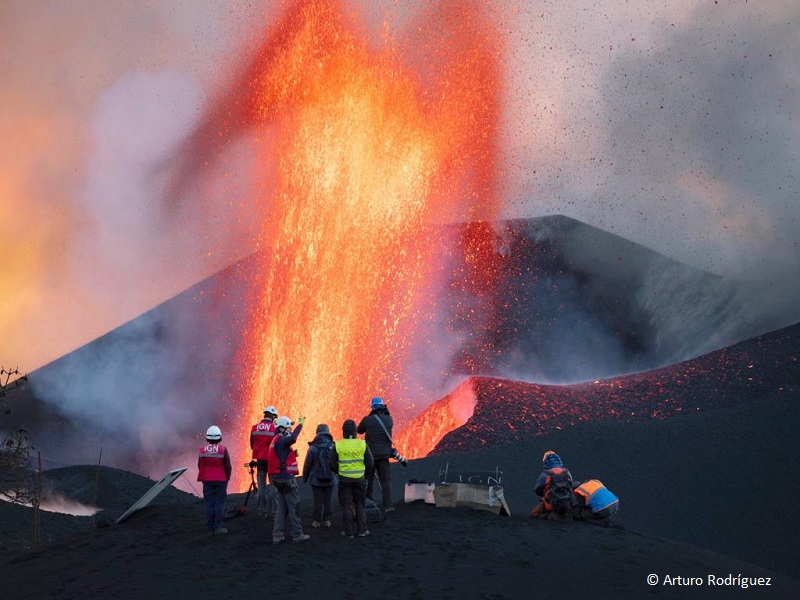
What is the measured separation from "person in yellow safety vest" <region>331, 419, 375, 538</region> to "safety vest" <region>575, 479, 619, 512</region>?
12.3 ft

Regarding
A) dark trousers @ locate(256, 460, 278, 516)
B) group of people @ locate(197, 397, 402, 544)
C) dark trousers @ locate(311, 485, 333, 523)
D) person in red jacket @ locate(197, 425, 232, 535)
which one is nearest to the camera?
group of people @ locate(197, 397, 402, 544)

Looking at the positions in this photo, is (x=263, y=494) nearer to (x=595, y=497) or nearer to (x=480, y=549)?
(x=480, y=549)

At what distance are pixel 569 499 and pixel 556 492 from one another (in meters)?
0.25

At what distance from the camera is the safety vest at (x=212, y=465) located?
39.0 ft

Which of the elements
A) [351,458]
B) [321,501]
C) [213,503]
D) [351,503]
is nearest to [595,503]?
[351,503]

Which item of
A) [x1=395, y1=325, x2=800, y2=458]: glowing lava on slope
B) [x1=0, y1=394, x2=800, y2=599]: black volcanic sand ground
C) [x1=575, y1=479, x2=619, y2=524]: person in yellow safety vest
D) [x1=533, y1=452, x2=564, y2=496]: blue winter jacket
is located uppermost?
[x1=395, y1=325, x2=800, y2=458]: glowing lava on slope

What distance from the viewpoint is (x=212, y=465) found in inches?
469

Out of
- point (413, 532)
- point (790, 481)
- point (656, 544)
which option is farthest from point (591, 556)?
point (790, 481)

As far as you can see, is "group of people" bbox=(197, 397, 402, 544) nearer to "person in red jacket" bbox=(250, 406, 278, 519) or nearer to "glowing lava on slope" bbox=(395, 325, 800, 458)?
"person in red jacket" bbox=(250, 406, 278, 519)

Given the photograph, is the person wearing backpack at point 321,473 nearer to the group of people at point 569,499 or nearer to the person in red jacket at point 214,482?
the person in red jacket at point 214,482

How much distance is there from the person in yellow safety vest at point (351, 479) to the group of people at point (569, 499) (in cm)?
316

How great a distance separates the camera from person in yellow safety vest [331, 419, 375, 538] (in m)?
11.3

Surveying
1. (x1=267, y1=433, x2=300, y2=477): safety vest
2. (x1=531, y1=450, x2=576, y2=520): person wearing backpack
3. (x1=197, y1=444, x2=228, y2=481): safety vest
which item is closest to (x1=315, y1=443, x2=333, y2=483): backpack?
(x1=267, y1=433, x2=300, y2=477): safety vest

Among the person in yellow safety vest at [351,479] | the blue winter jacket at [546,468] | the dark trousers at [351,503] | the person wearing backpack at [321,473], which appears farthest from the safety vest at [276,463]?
the blue winter jacket at [546,468]
